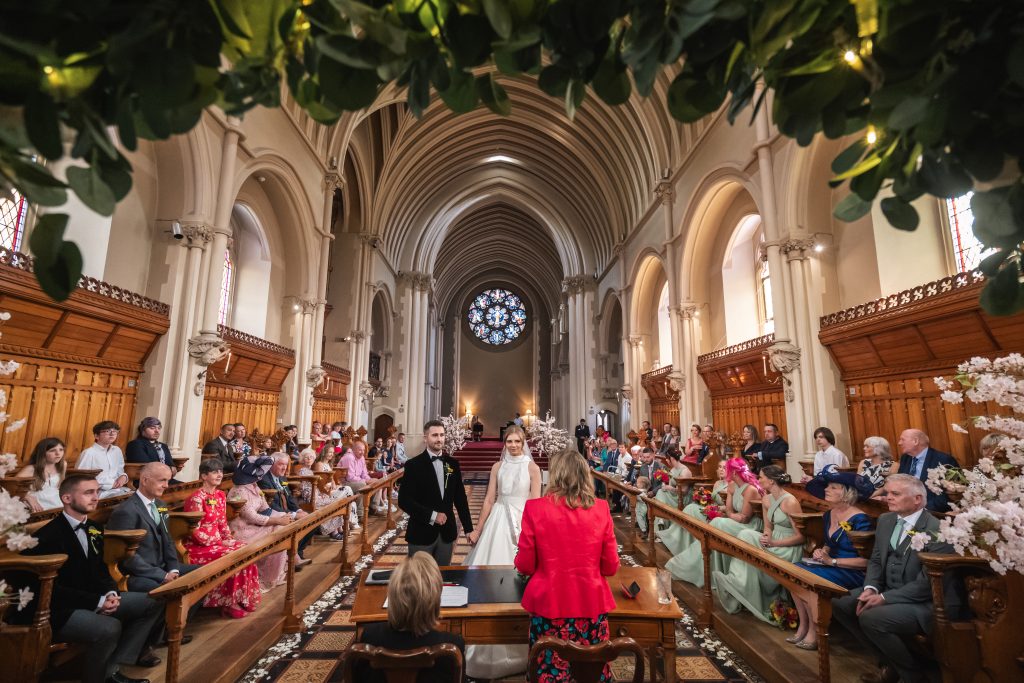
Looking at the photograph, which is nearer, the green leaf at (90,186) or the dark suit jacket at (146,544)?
the green leaf at (90,186)

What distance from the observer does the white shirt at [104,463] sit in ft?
17.0

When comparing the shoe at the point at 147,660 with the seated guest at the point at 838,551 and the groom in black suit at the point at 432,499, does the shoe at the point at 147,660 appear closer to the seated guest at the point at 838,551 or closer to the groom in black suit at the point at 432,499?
the groom in black suit at the point at 432,499

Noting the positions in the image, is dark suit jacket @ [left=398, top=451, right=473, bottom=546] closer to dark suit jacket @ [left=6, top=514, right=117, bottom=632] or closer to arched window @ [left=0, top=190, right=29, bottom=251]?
dark suit jacket @ [left=6, top=514, right=117, bottom=632]

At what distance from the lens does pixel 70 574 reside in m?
2.67

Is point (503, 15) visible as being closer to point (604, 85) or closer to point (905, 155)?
point (604, 85)

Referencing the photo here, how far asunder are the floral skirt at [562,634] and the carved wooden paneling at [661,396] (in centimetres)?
973

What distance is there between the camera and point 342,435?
1132 centimetres

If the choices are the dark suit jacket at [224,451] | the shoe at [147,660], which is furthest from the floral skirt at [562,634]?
the dark suit jacket at [224,451]

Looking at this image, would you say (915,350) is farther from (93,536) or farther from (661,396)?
(93,536)

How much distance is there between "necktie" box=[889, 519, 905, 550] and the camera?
2.89 meters

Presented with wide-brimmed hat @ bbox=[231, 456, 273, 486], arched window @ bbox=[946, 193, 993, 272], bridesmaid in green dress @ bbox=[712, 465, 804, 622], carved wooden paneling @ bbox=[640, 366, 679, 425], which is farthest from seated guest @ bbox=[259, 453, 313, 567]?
arched window @ bbox=[946, 193, 993, 272]

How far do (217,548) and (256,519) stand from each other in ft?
2.04

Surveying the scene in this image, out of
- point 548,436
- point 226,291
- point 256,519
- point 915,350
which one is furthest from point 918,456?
point 226,291

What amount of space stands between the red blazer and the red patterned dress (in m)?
2.81
